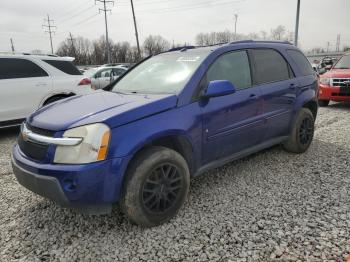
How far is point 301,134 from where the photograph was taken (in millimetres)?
4918

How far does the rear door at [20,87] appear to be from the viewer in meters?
6.54

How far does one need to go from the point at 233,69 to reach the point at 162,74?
845 mm

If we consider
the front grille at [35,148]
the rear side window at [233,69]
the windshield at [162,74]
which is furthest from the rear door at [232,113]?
the front grille at [35,148]

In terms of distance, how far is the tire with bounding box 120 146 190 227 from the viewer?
284 centimetres

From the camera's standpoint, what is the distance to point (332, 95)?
9.34 metres

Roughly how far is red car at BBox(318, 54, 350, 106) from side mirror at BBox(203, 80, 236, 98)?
6802mm

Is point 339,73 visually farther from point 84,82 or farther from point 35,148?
point 35,148

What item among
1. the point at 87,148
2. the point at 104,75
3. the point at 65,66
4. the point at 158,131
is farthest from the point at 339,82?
the point at 104,75

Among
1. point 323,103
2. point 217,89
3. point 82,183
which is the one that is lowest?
point 323,103

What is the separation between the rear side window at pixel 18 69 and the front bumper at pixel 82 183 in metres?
4.65

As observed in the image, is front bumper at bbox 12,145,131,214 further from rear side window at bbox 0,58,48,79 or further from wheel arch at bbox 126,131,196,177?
rear side window at bbox 0,58,48,79

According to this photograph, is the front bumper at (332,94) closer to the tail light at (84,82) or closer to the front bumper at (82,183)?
the tail light at (84,82)

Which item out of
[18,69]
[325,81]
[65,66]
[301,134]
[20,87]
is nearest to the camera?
[301,134]

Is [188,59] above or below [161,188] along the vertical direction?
above
